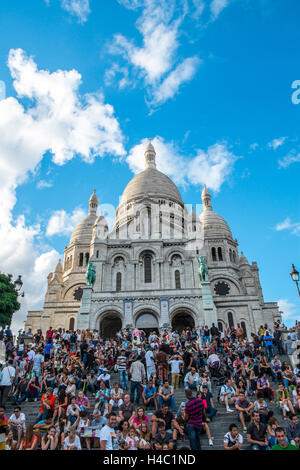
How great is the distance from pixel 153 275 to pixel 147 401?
68.3 feet

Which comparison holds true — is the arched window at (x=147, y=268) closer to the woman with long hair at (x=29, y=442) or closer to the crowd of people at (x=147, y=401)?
the crowd of people at (x=147, y=401)

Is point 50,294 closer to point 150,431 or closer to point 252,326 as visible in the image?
point 252,326

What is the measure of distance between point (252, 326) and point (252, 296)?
118 inches

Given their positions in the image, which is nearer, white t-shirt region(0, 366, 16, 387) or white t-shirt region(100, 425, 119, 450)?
white t-shirt region(100, 425, 119, 450)

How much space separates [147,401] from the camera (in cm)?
1140

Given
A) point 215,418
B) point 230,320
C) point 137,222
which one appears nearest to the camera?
point 215,418

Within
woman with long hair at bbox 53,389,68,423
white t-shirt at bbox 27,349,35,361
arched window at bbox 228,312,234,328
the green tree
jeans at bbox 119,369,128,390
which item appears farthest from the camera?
arched window at bbox 228,312,234,328

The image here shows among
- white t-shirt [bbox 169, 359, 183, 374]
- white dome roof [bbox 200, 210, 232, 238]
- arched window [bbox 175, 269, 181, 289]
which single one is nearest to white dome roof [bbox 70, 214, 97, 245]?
white dome roof [bbox 200, 210, 232, 238]

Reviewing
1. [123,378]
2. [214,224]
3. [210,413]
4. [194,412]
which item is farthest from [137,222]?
[194,412]

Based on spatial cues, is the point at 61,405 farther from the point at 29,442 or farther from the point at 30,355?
the point at 30,355

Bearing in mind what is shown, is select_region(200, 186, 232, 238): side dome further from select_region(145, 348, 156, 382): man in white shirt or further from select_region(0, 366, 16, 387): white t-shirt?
select_region(0, 366, 16, 387): white t-shirt

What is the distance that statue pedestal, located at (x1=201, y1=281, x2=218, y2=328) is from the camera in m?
27.3

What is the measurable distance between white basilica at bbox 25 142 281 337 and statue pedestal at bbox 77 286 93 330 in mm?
78
